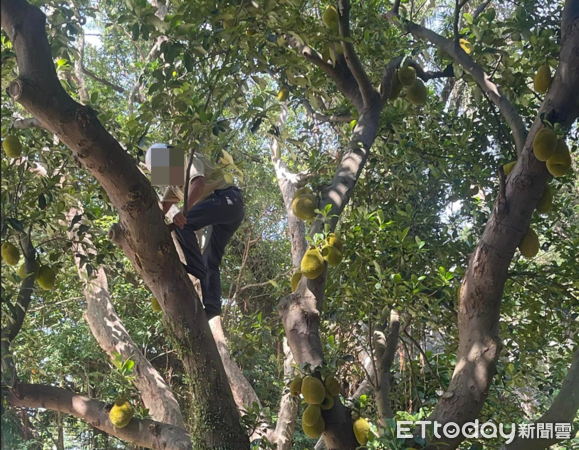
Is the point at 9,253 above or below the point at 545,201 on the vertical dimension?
below

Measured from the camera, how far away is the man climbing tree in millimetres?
1901

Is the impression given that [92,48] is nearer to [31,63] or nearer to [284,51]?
[284,51]

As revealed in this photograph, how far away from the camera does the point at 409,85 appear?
2.17m

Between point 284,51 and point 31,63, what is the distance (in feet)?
2.65

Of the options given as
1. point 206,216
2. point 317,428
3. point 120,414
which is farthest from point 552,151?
point 120,414

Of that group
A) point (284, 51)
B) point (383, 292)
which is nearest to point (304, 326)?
point (383, 292)

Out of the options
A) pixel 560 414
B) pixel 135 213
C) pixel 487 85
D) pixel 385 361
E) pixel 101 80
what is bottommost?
pixel 560 414

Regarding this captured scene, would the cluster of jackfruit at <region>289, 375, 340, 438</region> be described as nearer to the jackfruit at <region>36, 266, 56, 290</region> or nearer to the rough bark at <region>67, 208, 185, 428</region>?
the jackfruit at <region>36, 266, 56, 290</region>

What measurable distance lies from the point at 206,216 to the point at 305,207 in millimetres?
393

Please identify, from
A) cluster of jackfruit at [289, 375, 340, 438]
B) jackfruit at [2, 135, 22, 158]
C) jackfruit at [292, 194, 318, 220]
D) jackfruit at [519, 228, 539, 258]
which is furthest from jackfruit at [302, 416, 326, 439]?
jackfruit at [2, 135, 22, 158]

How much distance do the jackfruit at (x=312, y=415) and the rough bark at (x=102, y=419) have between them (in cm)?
50

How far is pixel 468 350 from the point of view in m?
1.57

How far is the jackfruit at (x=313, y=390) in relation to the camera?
157 cm

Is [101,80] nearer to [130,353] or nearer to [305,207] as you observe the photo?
[130,353]
